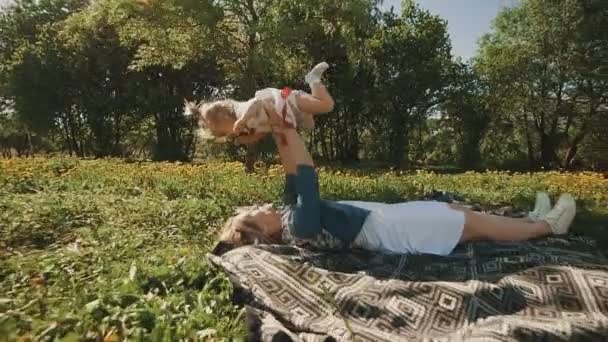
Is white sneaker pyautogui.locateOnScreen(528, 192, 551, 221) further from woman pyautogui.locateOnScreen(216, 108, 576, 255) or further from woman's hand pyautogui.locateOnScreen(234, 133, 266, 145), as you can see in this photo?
woman's hand pyautogui.locateOnScreen(234, 133, 266, 145)

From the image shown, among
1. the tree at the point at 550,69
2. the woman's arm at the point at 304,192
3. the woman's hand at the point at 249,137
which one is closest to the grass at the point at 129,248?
the woman's arm at the point at 304,192

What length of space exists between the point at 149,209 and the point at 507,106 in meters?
27.1

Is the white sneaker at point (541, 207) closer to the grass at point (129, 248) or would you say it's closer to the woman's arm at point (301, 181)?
the grass at point (129, 248)

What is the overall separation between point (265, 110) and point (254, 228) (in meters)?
1.06

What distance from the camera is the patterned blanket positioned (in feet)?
9.12

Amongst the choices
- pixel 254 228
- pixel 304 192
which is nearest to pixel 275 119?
pixel 304 192

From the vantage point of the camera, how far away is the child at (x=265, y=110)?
4.27 m

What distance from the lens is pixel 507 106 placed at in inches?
1153

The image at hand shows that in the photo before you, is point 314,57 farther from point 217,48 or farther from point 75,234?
point 75,234

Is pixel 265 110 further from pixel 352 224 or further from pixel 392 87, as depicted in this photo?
pixel 392 87

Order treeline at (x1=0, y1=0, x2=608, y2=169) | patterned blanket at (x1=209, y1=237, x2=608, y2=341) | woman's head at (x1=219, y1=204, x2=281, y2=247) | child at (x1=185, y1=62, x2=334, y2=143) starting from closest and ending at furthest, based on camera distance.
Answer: patterned blanket at (x1=209, y1=237, x2=608, y2=341), child at (x1=185, y1=62, x2=334, y2=143), woman's head at (x1=219, y1=204, x2=281, y2=247), treeline at (x1=0, y1=0, x2=608, y2=169)

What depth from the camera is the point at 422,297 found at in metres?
3.18

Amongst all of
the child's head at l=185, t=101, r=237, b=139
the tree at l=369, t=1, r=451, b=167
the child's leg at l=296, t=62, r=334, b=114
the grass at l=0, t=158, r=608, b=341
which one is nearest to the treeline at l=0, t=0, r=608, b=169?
the tree at l=369, t=1, r=451, b=167

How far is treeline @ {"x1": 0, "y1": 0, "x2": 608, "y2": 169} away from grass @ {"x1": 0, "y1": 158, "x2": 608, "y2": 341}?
40.8ft
